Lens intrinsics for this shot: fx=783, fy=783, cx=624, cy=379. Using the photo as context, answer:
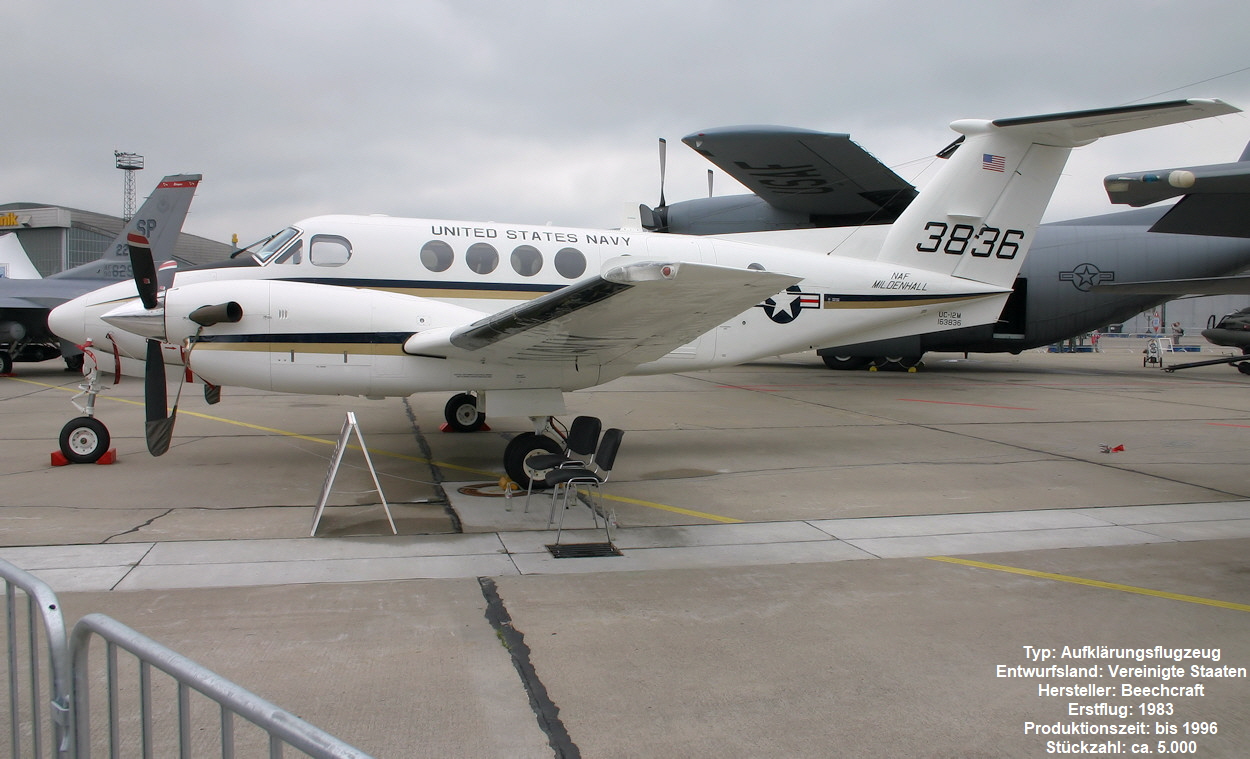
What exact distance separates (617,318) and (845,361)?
18034mm

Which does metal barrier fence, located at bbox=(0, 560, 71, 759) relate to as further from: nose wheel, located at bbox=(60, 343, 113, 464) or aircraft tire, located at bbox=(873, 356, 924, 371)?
aircraft tire, located at bbox=(873, 356, 924, 371)

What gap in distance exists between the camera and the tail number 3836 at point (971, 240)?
39.2ft

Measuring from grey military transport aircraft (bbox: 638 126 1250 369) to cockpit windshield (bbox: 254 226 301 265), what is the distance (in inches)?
392

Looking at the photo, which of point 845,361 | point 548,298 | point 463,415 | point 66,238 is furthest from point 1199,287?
point 66,238

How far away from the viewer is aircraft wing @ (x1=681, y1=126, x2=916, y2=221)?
16.4 meters

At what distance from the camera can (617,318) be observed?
6.93m

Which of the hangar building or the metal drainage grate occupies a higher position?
the hangar building

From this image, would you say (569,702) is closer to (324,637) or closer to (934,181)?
(324,637)

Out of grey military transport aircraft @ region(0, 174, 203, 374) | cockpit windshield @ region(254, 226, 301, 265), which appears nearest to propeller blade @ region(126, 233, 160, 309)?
cockpit windshield @ region(254, 226, 301, 265)

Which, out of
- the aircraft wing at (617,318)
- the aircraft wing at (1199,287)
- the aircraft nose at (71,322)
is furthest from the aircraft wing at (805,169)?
the aircraft nose at (71,322)

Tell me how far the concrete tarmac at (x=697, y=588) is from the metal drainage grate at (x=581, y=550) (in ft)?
0.52

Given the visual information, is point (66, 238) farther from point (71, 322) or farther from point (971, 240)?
point (971, 240)

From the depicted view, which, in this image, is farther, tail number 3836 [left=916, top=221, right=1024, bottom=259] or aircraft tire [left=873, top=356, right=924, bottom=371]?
aircraft tire [left=873, top=356, right=924, bottom=371]

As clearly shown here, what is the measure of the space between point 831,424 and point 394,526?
839cm
